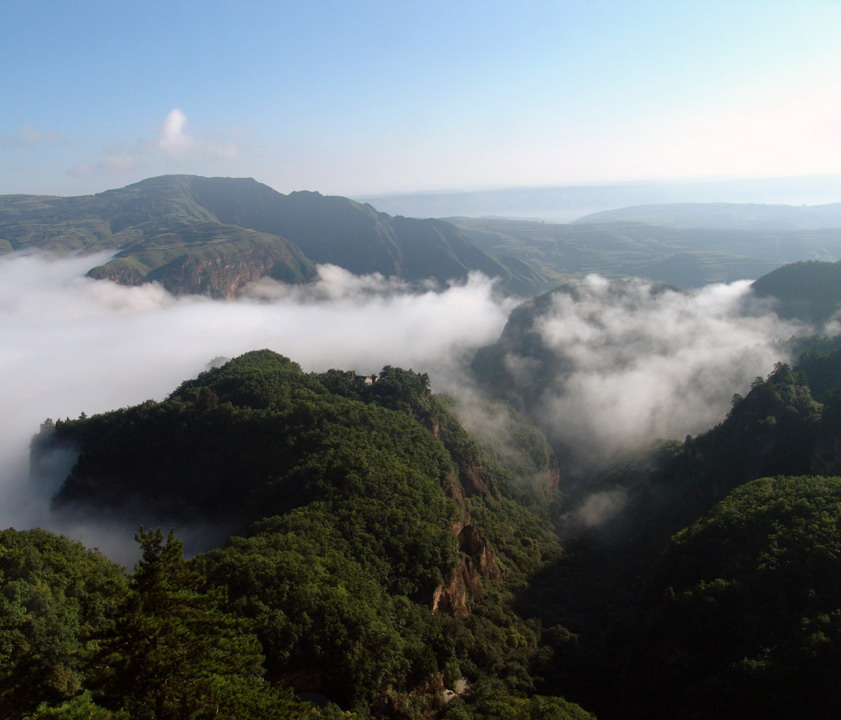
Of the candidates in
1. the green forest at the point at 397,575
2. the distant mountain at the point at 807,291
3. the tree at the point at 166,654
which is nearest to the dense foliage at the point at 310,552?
the tree at the point at 166,654

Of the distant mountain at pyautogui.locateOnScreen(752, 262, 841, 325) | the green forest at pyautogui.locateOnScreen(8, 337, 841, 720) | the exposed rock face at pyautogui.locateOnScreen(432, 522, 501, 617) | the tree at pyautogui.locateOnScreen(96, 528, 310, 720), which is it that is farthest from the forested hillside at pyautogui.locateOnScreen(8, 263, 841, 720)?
the distant mountain at pyautogui.locateOnScreen(752, 262, 841, 325)

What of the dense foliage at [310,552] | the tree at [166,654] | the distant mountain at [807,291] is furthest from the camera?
the distant mountain at [807,291]

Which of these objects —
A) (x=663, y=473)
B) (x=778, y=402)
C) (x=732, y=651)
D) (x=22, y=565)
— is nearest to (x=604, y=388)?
(x=663, y=473)

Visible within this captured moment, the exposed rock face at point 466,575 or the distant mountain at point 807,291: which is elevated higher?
the distant mountain at point 807,291

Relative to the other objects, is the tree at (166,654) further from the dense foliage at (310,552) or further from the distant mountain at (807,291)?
the distant mountain at (807,291)

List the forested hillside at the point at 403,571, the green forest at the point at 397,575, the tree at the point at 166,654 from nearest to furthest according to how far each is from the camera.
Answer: the tree at the point at 166,654
the green forest at the point at 397,575
the forested hillside at the point at 403,571

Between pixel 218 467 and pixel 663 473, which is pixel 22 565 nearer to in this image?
pixel 218 467

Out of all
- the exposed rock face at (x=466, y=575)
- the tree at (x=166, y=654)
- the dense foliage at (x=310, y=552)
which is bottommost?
the exposed rock face at (x=466, y=575)

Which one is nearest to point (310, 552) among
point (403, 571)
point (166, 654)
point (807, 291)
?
point (403, 571)

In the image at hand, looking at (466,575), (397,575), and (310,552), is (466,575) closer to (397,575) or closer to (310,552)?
(397,575)
